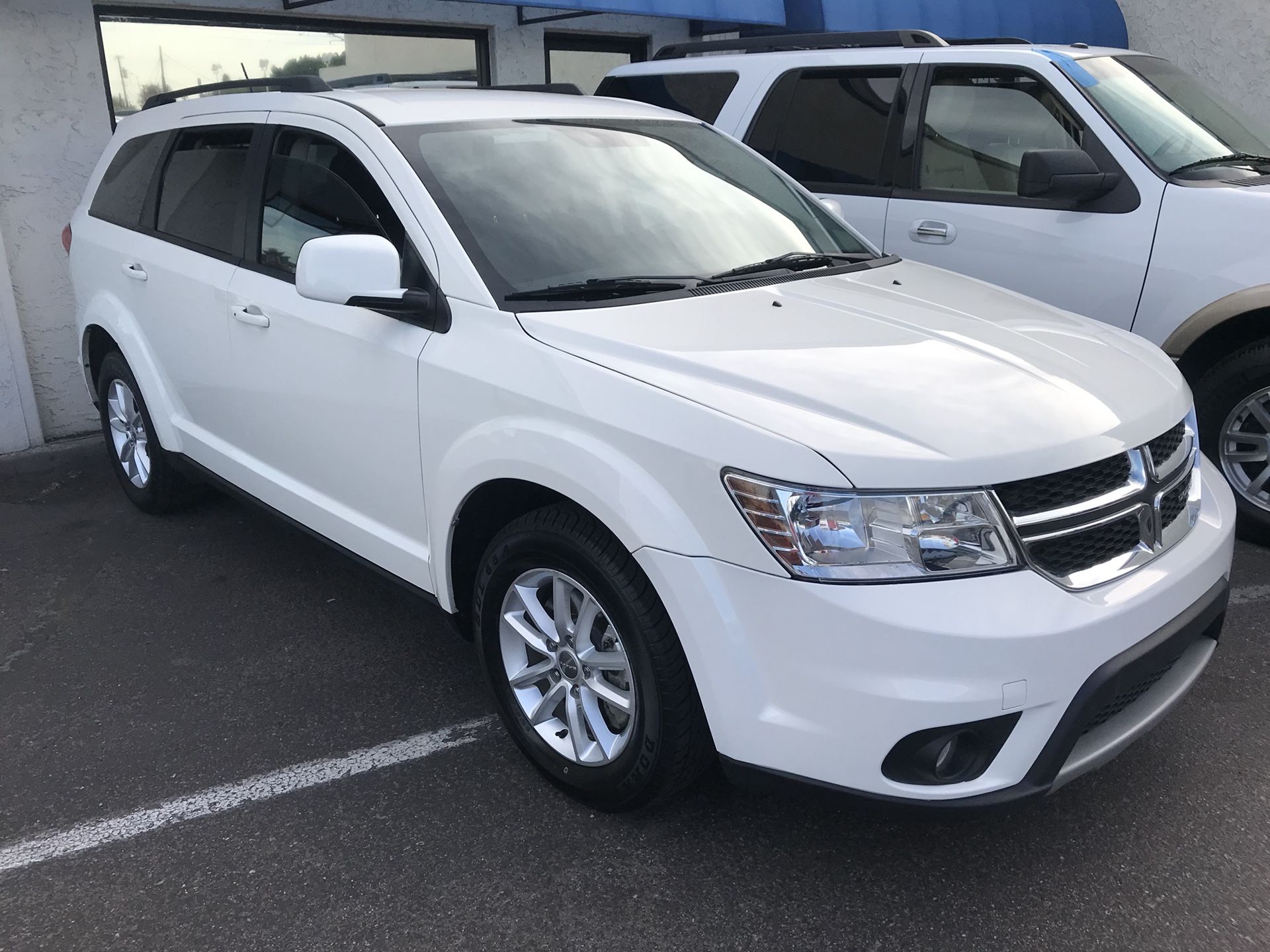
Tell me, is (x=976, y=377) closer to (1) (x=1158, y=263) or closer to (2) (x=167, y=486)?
(1) (x=1158, y=263)

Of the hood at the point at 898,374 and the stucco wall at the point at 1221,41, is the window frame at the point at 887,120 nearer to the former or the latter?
the hood at the point at 898,374

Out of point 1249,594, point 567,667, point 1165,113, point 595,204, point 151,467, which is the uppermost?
point 1165,113

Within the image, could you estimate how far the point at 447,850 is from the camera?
267 centimetres

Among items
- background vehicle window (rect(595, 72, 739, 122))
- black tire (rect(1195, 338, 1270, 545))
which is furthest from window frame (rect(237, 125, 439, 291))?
black tire (rect(1195, 338, 1270, 545))

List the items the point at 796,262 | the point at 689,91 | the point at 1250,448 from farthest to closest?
the point at 689,91, the point at 1250,448, the point at 796,262

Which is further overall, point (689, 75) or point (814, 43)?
point (689, 75)

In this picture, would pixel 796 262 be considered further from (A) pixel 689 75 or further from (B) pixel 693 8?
(B) pixel 693 8

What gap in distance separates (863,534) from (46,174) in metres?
5.90

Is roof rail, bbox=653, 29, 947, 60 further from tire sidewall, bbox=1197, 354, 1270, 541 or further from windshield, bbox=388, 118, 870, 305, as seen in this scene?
windshield, bbox=388, 118, 870, 305

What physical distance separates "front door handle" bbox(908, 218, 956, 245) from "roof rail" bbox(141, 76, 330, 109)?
2.79m

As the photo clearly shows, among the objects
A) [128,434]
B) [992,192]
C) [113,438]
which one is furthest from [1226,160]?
[113,438]

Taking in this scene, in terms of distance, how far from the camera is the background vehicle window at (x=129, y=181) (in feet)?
14.8

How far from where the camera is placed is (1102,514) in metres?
2.34

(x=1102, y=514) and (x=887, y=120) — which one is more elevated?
(x=887, y=120)
